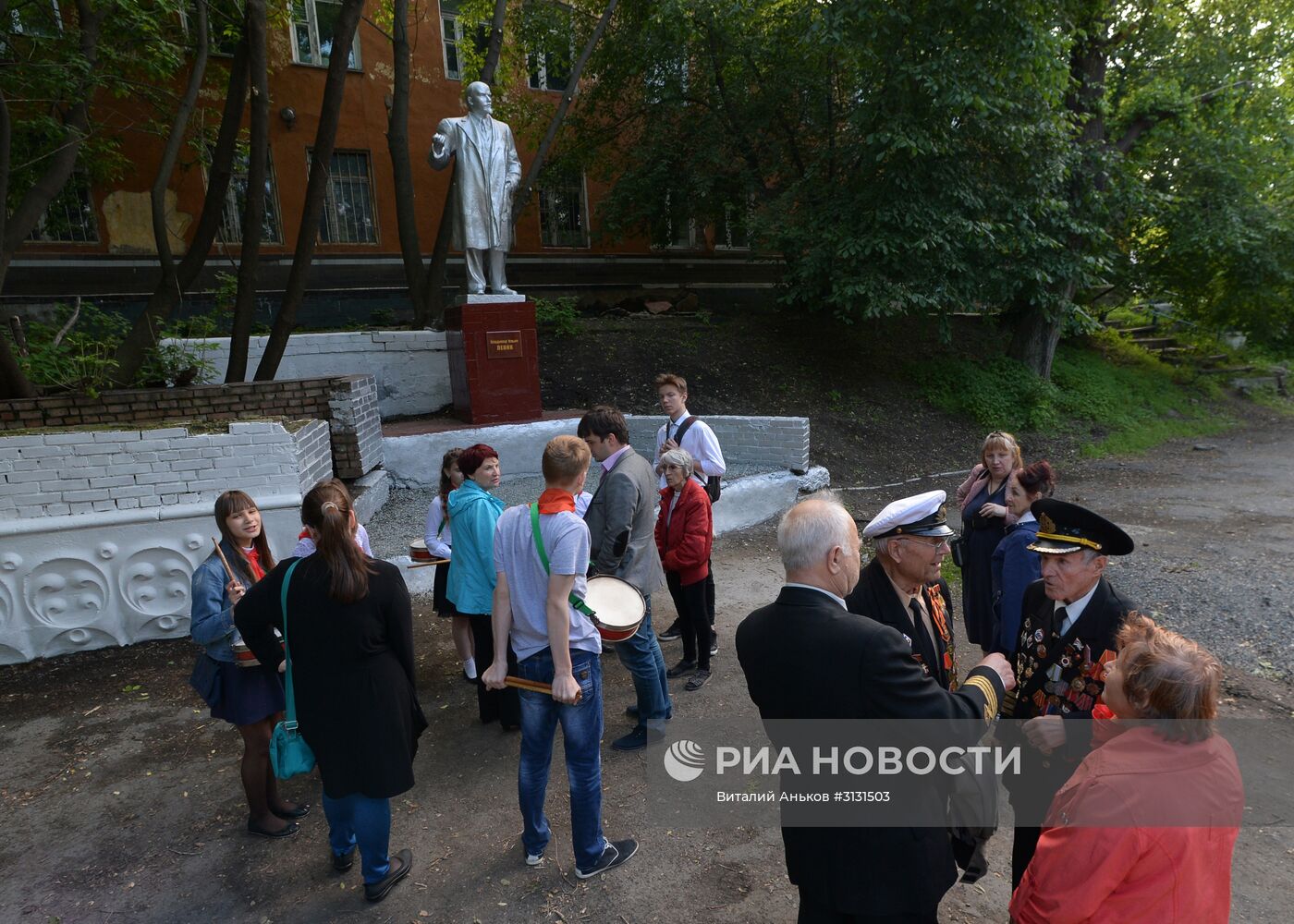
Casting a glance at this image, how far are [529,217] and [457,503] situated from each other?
47.9ft

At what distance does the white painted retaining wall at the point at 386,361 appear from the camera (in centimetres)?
968

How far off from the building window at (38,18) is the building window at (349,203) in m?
4.91

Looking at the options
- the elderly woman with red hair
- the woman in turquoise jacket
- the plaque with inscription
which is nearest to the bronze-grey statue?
the plaque with inscription

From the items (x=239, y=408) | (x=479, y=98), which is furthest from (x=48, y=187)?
(x=479, y=98)

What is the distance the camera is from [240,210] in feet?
47.2

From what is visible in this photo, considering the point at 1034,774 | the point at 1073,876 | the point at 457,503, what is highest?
the point at 457,503

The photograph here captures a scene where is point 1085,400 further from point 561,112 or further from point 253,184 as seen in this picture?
point 253,184

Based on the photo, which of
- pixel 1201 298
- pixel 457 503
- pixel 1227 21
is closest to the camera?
pixel 457 503

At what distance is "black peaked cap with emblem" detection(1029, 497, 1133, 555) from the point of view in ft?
7.43

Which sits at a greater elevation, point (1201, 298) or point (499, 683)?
point (1201, 298)

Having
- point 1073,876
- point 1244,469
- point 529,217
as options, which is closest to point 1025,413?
point 1244,469

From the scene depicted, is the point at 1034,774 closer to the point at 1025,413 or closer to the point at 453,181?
the point at 453,181

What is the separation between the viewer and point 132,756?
13.1 feet

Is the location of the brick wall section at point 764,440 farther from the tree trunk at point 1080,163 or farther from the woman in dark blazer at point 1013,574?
the tree trunk at point 1080,163
